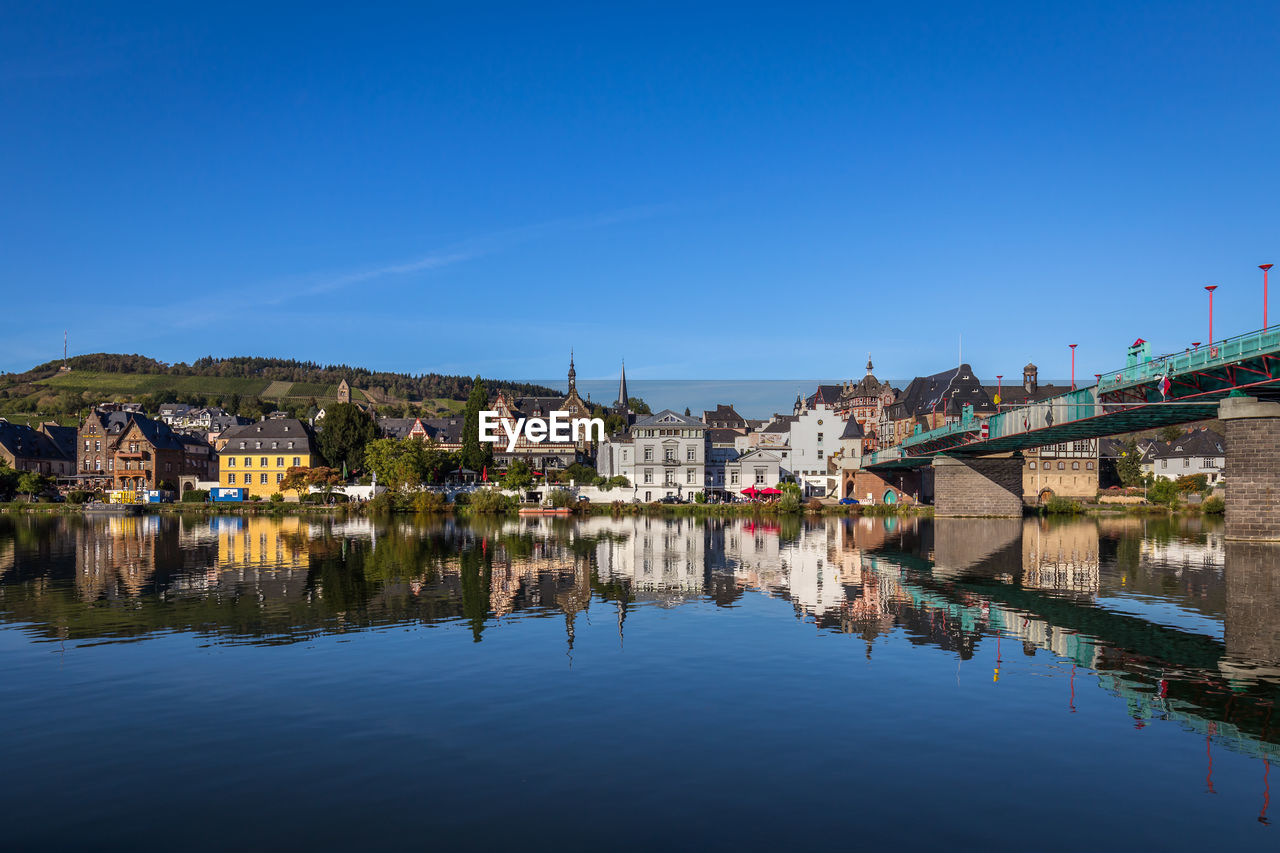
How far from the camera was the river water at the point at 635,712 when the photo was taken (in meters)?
11.9

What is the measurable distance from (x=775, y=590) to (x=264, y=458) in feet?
321

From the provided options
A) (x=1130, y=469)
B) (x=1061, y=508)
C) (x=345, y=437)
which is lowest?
(x=1061, y=508)

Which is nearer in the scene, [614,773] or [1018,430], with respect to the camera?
[614,773]

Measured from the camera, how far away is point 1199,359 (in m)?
51.2

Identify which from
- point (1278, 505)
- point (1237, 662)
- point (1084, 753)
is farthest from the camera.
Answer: point (1278, 505)

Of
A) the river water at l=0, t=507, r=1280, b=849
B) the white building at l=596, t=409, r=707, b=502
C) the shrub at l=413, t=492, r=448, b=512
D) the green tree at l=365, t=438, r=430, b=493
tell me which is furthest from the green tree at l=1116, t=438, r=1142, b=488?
the river water at l=0, t=507, r=1280, b=849

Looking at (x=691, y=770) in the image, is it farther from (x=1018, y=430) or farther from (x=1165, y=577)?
(x=1018, y=430)

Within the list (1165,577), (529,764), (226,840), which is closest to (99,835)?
(226,840)

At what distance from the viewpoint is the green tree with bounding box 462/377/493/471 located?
117 meters

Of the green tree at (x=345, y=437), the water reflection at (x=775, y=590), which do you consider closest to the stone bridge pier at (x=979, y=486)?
the water reflection at (x=775, y=590)

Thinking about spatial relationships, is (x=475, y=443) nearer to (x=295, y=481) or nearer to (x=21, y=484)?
(x=295, y=481)

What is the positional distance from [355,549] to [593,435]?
82.1 metres

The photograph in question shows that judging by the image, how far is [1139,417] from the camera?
2525 inches

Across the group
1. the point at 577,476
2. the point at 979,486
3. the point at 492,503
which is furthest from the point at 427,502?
the point at 979,486
